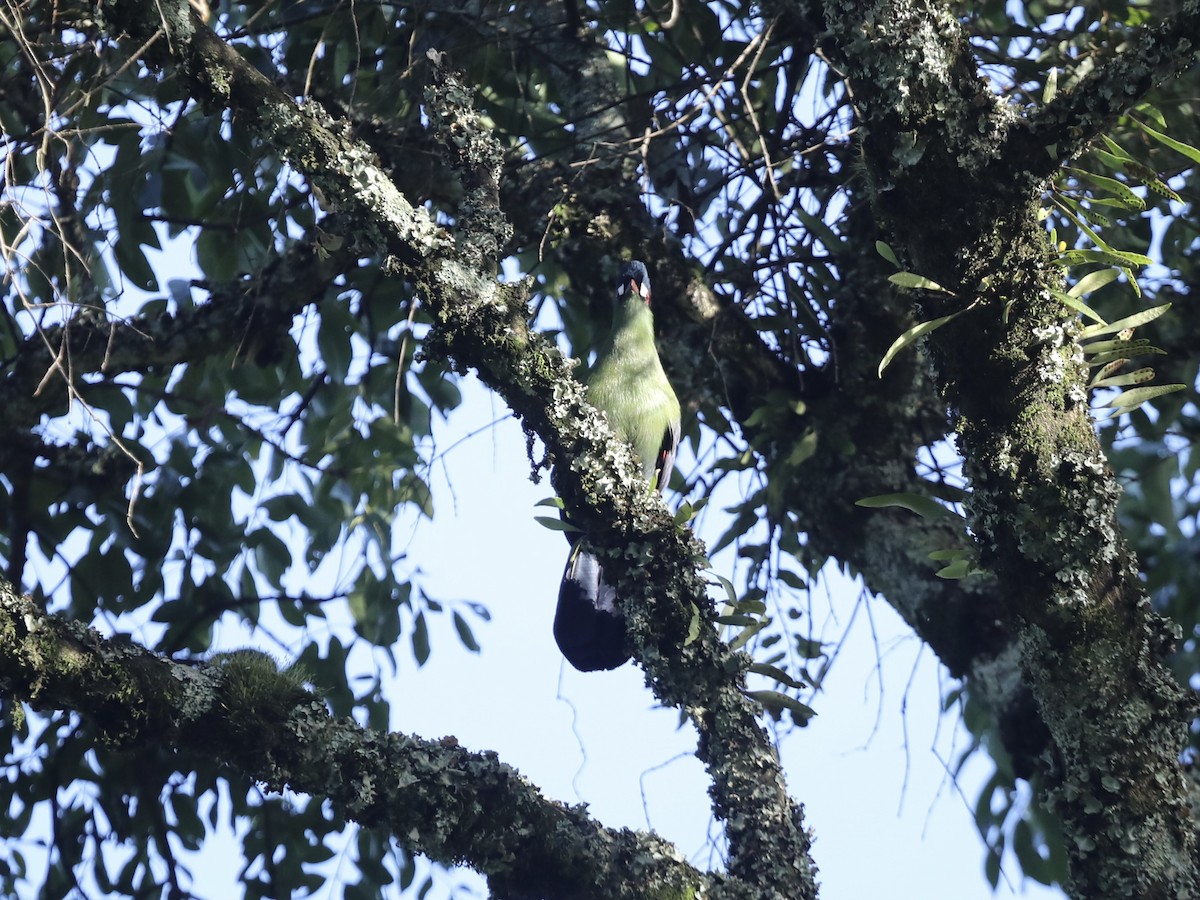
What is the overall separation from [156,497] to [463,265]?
1.44 metres

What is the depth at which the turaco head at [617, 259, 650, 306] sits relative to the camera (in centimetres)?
293

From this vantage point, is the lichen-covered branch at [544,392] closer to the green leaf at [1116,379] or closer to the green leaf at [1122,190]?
the green leaf at [1116,379]

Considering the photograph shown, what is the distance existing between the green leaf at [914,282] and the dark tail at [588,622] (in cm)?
96

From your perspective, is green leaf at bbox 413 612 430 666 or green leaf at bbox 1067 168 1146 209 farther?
green leaf at bbox 413 612 430 666

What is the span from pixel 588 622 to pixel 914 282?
3.60 feet

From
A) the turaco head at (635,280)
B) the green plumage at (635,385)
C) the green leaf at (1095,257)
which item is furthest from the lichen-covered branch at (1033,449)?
the green plumage at (635,385)

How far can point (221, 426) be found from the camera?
329 cm

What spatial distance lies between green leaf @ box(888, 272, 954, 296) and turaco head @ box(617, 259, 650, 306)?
1.21 meters

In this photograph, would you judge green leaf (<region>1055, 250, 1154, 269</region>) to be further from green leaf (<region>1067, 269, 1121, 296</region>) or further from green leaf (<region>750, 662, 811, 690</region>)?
green leaf (<region>750, 662, 811, 690</region>)

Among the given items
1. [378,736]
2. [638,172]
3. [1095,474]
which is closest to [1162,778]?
[1095,474]

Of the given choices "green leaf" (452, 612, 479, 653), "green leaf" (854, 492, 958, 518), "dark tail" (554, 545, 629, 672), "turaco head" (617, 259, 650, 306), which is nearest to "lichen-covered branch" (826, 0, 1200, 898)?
"green leaf" (854, 492, 958, 518)

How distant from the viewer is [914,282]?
1.73 meters

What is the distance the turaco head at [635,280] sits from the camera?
293 centimetres

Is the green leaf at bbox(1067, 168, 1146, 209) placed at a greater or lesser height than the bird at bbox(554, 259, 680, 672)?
lesser
